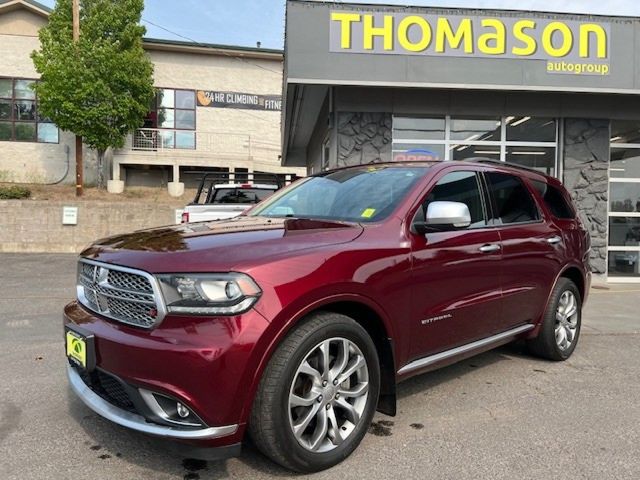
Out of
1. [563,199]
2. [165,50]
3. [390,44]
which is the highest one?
[165,50]

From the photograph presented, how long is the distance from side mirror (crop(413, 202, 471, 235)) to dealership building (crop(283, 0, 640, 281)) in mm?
5981

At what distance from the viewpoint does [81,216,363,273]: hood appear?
8.57 feet

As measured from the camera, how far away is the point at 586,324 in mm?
6840

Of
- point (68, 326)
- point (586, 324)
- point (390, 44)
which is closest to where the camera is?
point (68, 326)

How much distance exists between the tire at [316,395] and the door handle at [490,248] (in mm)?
1303

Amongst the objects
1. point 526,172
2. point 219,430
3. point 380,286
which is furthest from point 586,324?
point 219,430

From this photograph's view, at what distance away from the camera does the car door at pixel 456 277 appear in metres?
3.38

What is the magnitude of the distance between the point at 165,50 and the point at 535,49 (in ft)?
73.9

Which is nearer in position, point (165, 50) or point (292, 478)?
point (292, 478)

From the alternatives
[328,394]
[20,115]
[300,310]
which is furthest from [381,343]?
[20,115]

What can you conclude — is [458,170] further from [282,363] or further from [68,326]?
[68,326]

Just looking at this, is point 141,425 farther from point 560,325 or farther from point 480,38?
point 480,38

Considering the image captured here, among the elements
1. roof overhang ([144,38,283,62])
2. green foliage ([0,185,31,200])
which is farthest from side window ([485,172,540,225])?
roof overhang ([144,38,283,62])

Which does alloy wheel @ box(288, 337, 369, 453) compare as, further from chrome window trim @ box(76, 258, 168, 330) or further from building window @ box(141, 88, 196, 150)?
building window @ box(141, 88, 196, 150)
